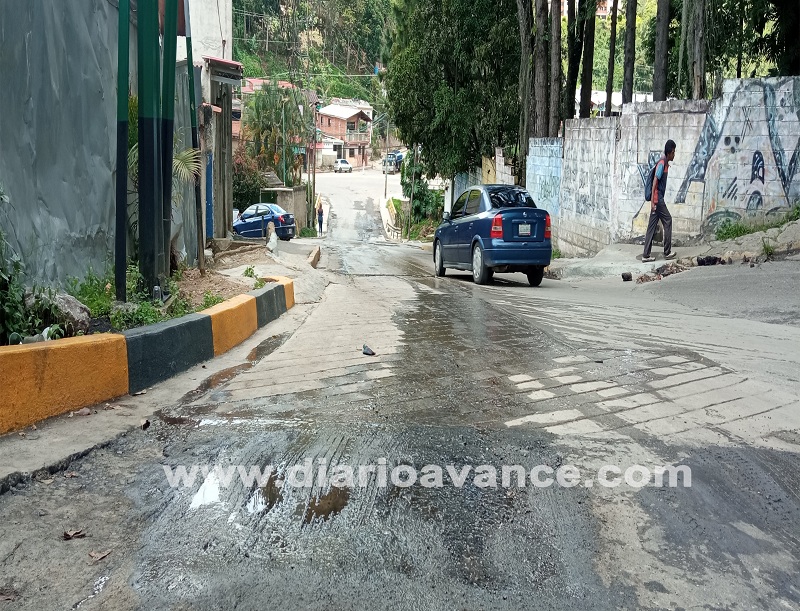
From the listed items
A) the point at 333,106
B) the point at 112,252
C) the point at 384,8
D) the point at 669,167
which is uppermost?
the point at 384,8

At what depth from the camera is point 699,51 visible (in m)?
15.4

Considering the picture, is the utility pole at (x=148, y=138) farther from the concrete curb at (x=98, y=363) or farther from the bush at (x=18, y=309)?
the bush at (x=18, y=309)

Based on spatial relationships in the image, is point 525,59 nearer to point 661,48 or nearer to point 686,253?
point 661,48

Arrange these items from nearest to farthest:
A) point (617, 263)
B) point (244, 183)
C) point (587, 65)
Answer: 1. point (617, 263)
2. point (587, 65)
3. point (244, 183)

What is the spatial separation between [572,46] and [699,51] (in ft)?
40.2

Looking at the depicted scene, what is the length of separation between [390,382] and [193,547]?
2.86 metres

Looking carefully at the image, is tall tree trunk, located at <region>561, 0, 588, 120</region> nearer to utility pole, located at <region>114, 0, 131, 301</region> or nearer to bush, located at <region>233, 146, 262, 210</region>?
utility pole, located at <region>114, 0, 131, 301</region>

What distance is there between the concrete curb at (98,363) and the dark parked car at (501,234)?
7.71m

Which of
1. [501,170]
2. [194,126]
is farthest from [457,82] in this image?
[194,126]

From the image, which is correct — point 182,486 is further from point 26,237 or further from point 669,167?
point 669,167

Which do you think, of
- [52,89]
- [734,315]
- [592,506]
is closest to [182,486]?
[592,506]

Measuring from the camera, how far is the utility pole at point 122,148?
663 centimetres

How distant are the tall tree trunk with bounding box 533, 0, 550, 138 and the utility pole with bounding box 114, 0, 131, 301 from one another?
18.8 m

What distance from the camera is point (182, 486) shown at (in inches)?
156
